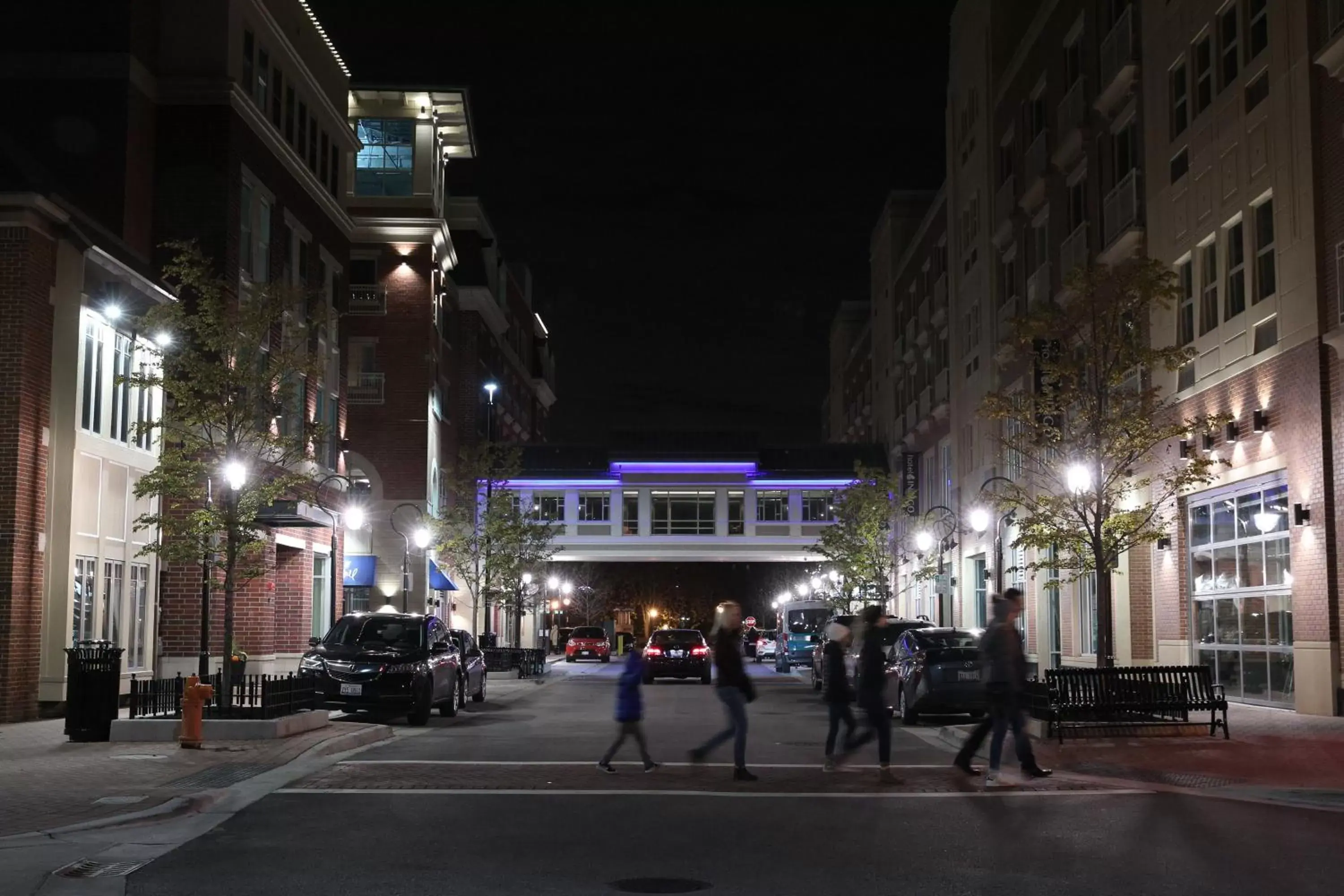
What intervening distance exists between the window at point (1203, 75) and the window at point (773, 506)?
48241mm

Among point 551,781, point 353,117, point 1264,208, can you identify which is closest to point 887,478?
point 353,117

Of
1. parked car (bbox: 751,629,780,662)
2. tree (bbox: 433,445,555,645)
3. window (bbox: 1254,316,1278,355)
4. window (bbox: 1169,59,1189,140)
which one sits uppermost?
window (bbox: 1169,59,1189,140)

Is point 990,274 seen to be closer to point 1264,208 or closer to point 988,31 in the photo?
point 988,31

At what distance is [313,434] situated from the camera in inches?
942

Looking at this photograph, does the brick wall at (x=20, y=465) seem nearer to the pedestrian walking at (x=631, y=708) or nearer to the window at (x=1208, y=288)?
the pedestrian walking at (x=631, y=708)

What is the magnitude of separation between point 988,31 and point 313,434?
31.9m

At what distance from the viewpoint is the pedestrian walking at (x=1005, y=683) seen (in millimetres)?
14953

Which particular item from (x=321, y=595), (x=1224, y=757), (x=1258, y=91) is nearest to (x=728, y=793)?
(x=1224, y=757)

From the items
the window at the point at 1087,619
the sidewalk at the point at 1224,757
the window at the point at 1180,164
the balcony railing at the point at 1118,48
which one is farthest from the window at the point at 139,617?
the balcony railing at the point at 1118,48

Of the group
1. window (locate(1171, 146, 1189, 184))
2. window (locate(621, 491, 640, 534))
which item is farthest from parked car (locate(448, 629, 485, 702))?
window (locate(621, 491, 640, 534))

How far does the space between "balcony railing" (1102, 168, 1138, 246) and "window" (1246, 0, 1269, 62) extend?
5760 millimetres

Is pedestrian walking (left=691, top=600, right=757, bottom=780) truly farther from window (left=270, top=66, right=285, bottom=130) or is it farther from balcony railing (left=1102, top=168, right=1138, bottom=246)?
window (left=270, top=66, right=285, bottom=130)

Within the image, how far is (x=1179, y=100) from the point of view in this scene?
30.6m

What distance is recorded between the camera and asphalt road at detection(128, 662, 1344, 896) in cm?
960
